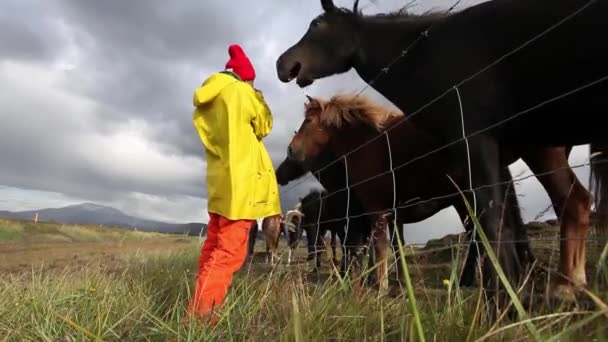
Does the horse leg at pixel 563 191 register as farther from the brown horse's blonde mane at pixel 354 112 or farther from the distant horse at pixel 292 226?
the brown horse's blonde mane at pixel 354 112

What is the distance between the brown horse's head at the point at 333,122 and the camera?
5.72 m

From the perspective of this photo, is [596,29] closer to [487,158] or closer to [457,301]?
[487,158]

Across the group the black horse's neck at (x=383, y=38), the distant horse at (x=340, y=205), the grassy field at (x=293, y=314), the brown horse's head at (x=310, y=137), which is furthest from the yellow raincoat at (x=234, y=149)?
the brown horse's head at (x=310, y=137)

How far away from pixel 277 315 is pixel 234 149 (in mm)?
1206

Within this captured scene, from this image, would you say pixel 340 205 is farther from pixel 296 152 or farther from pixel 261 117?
pixel 261 117

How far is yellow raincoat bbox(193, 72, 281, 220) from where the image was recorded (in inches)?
126

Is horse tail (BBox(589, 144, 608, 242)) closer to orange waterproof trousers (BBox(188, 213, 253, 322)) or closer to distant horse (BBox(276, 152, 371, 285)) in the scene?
distant horse (BBox(276, 152, 371, 285))

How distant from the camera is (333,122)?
19.3 feet

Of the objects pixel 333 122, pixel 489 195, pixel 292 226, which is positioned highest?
pixel 333 122

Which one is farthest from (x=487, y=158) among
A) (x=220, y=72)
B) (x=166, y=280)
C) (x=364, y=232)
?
(x=364, y=232)

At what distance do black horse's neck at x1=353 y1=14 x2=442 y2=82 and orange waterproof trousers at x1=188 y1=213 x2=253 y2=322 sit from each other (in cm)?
147

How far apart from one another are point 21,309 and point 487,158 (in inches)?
114

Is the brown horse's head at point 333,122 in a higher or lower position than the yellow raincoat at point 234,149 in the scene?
higher

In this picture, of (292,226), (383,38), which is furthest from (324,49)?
(292,226)
